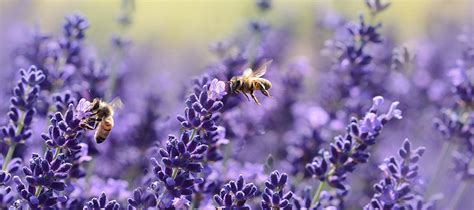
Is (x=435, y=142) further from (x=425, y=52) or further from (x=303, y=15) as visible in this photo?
(x=303, y=15)

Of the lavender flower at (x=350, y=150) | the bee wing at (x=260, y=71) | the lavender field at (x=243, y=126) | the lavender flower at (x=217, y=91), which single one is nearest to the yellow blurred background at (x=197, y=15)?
the lavender field at (x=243, y=126)

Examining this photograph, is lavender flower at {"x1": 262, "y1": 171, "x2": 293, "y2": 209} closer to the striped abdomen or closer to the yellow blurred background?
the striped abdomen

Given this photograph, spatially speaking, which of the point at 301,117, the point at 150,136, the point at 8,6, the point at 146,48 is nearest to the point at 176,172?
the point at 150,136

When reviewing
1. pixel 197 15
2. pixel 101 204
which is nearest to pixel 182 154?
pixel 101 204

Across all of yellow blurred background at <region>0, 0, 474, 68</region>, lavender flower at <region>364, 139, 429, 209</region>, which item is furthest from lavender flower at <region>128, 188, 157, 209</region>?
yellow blurred background at <region>0, 0, 474, 68</region>

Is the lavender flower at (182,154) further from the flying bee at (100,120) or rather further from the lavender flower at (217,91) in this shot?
the flying bee at (100,120)

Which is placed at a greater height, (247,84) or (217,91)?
(247,84)

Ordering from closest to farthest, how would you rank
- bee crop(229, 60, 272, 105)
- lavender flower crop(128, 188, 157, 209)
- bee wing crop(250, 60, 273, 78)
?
1. lavender flower crop(128, 188, 157, 209)
2. bee crop(229, 60, 272, 105)
3. bee wing crop(250, 60, 273, 78)

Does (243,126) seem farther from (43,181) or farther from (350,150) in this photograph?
(43,181)
